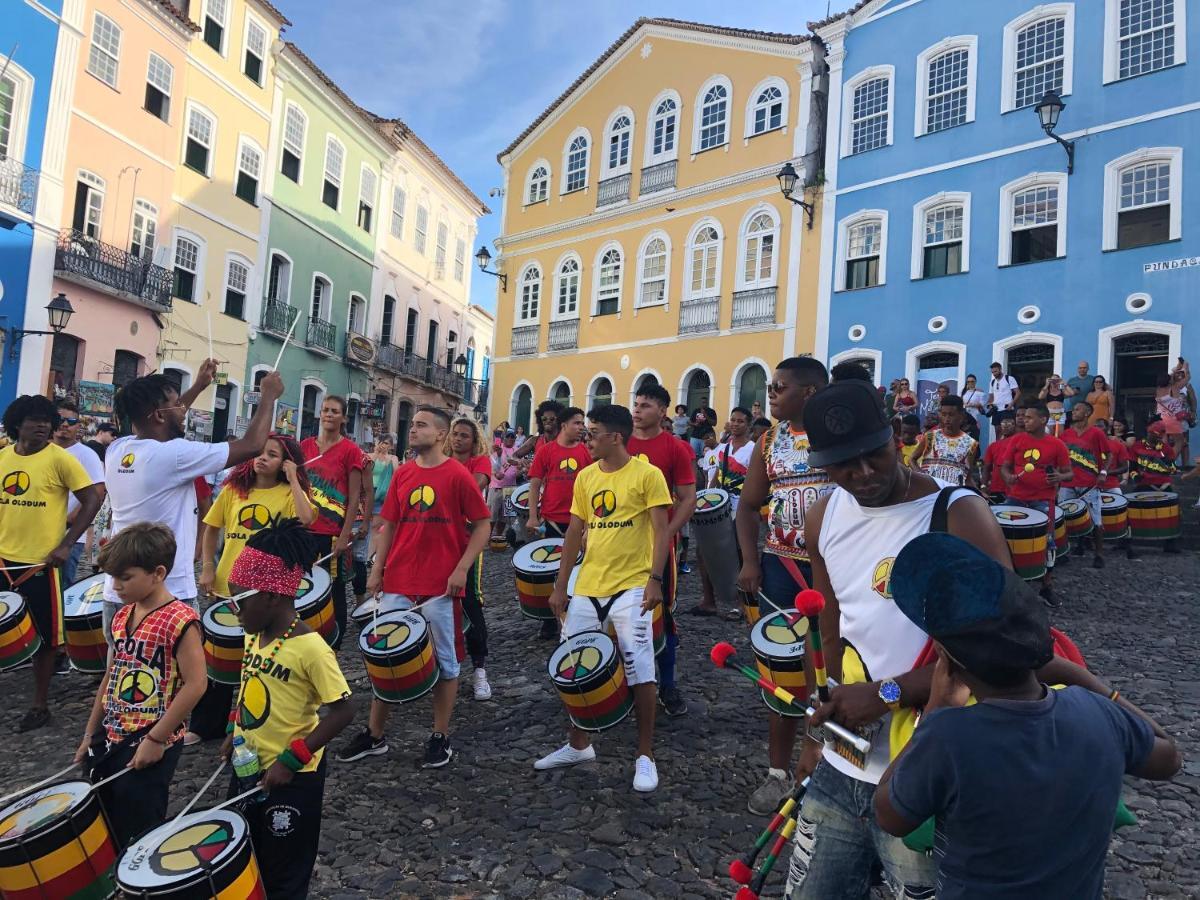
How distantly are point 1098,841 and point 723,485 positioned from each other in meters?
6.90

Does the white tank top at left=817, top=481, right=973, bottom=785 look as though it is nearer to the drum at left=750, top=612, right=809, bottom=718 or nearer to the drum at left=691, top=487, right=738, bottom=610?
the drum at left=750, top=612, right=809, bottom=718

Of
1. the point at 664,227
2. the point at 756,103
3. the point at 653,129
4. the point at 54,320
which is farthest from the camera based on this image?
the point at 653,129

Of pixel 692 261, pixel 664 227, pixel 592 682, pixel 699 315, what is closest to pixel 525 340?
pixel 664 227

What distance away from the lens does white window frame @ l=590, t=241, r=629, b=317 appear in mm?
25719

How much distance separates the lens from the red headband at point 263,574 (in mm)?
3227

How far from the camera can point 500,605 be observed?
9.05 metres

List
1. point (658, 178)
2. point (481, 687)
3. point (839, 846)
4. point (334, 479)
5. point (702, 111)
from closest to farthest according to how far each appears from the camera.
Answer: point (839, 846) → point (481, 687) → point (334, 479) → point (702, 111) → point (658, 178)

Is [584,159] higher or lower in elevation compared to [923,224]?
higher

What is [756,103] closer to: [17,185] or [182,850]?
[17,185]

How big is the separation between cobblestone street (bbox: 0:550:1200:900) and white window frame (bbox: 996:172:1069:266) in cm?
1311

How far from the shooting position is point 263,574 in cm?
325

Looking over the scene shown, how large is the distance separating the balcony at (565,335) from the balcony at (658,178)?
4.56m

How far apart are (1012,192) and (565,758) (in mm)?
17779

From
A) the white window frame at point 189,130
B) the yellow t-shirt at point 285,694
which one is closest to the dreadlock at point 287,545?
the yellow t-shirt at point 285,694
